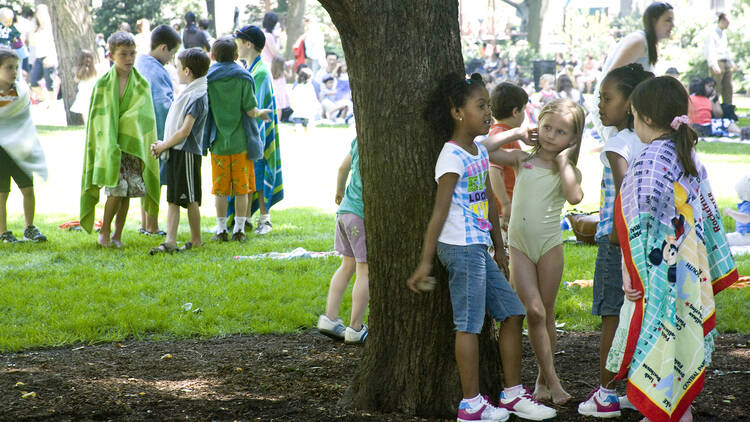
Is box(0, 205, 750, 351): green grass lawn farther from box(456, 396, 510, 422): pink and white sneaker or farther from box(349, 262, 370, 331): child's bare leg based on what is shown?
box(456, 396, 510, 422): pink and white sneaker

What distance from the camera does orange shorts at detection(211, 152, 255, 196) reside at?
834cm

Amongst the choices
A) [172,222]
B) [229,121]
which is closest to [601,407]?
[172,222]

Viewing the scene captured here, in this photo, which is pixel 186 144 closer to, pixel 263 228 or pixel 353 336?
pixel 263 228

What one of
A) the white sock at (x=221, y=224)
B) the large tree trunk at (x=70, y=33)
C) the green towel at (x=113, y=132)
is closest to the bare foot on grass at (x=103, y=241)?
the green towel at (x=113, y=132)

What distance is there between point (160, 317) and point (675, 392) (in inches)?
137

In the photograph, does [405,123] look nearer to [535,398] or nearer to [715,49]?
[535,398]

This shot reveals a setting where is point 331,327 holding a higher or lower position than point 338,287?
lower

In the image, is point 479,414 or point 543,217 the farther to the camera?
point 543,217

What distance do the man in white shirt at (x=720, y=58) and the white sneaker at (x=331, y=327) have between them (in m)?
17.2

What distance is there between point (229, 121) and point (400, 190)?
178 inches

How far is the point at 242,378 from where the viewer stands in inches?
185

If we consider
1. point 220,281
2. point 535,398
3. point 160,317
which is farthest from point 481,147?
point 220,281

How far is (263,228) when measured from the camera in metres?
9.07

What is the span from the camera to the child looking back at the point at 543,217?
4.17 m
